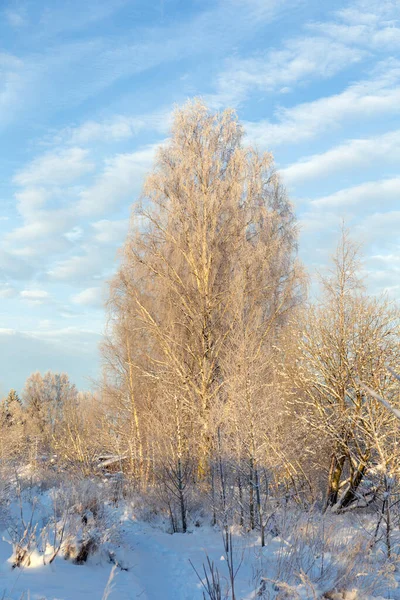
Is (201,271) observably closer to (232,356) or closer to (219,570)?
(232,356)

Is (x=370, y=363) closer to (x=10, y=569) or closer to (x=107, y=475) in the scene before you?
(x=10, y=569)

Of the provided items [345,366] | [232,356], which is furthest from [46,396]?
[345,366]

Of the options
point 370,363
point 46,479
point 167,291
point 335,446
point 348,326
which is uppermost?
point 167,291

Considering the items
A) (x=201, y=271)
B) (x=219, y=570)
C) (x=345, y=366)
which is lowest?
(x=219, y=570)

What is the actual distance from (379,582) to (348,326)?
5.39 m

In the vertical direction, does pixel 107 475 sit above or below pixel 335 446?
below

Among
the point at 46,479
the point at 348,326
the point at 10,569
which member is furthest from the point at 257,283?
the point at 46,479

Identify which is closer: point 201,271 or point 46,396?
point 201,271

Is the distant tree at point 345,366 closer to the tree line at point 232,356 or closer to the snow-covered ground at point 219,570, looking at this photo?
the tree line at point 232,356

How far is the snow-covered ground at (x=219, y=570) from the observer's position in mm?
5367

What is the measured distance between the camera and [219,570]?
670 cm

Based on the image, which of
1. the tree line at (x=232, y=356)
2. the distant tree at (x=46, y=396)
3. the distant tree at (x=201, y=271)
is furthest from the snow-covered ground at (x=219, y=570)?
the distant tree at (x=46, y=396)

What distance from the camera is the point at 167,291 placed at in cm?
1412

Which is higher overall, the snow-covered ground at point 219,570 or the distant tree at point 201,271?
the distant tree at point 201,271
